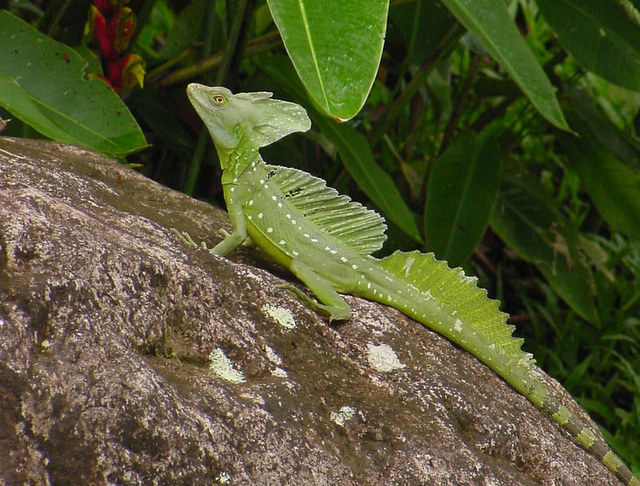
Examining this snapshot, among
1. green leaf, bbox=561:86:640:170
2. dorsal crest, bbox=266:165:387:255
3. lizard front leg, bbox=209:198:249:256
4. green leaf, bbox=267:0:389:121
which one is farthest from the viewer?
green leaf, bbox=561:86:640:170

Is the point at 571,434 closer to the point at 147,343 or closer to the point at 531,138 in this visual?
Result: the point at 147,343

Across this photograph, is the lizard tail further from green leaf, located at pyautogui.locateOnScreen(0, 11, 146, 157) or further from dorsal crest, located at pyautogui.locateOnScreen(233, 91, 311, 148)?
green leaf, located at pyautogui.locateOnScreen(0, 11, 146, 157)

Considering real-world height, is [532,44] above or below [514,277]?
above

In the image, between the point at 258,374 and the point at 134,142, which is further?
the point at 134,142

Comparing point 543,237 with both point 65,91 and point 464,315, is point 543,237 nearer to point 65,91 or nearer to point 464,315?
point 464,315

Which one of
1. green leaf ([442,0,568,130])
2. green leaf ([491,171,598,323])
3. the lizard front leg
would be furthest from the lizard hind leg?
green leaf ([491,171,598,323])

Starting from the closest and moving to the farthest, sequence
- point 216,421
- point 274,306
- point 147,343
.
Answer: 1. point 216,421
2. point 147,343
3. point 274,306

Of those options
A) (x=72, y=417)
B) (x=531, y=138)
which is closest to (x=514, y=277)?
(x=531, y=138)
